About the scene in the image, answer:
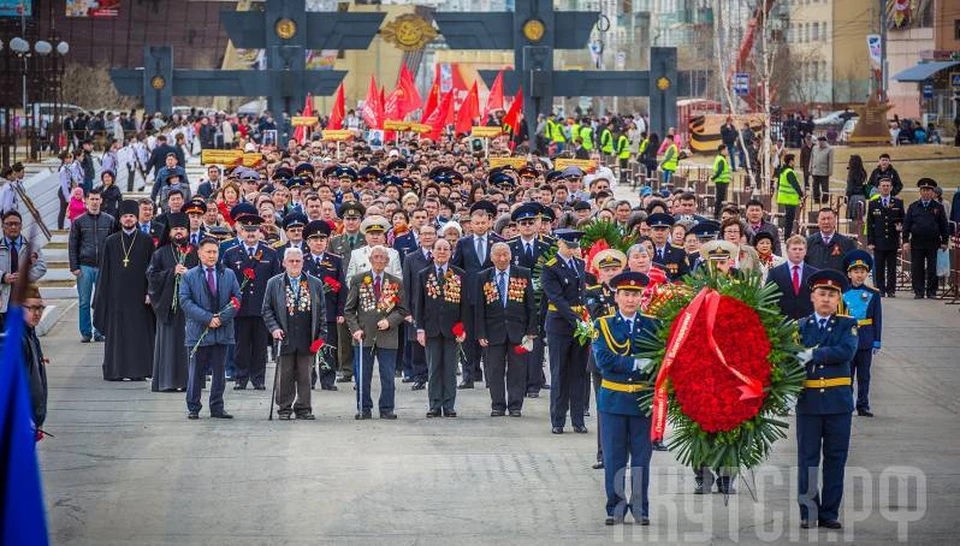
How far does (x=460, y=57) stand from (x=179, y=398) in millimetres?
100652

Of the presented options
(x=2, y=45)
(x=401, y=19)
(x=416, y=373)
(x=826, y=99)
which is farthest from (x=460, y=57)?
(x=416, y=373)

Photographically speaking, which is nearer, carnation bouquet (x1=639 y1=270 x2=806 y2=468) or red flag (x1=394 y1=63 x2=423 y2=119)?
carnation bouquet (x1=639 y1=270 x2=806 y2=468)

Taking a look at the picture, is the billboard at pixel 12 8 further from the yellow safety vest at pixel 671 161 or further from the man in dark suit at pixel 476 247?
the man in dark suit at pixel 476 247

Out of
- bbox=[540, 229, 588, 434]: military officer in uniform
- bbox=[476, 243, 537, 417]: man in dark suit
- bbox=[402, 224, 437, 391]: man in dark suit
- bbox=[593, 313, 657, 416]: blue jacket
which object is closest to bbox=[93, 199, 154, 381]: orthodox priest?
bbox=[402, 224, 437, 391]: man in dark suit

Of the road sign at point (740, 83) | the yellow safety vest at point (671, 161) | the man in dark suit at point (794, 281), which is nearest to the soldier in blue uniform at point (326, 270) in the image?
the man in dark suit at point (794, 281)

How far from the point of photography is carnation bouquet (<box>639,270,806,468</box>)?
11352 mm

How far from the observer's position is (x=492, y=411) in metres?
17.1

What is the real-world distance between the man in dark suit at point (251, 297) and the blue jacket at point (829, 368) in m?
8.36

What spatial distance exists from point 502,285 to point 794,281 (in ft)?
9.61

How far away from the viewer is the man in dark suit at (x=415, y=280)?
1784 centimetres

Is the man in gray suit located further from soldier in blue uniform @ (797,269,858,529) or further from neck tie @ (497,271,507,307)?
soldier in blue uniform @ (797,269,858,529)

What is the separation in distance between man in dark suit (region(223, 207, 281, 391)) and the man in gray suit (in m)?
1.88

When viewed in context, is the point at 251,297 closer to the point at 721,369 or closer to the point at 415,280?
the point at 415,280

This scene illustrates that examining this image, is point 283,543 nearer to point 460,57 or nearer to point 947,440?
point 947,440
